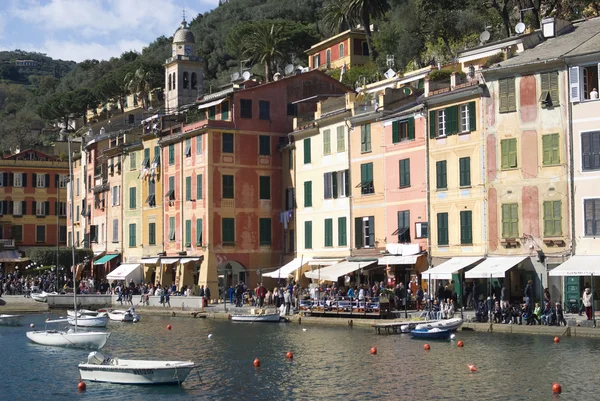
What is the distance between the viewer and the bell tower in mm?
121938

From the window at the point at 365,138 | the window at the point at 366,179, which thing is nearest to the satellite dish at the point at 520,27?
the window at the point at 365,138

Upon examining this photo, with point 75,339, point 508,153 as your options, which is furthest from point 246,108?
point 75,339

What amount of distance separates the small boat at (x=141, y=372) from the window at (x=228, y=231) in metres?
37.7

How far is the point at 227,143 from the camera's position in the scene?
7419 cm

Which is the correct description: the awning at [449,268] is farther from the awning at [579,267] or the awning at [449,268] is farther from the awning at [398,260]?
the awning at [579,267]

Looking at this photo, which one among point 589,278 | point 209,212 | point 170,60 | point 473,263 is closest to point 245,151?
point 209,212

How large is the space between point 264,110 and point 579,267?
33677mm

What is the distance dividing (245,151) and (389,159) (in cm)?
1590

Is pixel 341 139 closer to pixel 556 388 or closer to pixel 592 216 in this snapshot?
pixel 592 216

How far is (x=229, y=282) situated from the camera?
74.6m

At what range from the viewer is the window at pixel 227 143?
74062 mm

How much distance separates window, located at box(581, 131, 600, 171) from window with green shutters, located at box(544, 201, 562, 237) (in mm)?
2447

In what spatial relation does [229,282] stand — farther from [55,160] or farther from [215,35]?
[215,35]

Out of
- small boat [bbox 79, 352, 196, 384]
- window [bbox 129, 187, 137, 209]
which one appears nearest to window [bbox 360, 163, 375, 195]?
window [bbox 129, 187, 137, 209]
